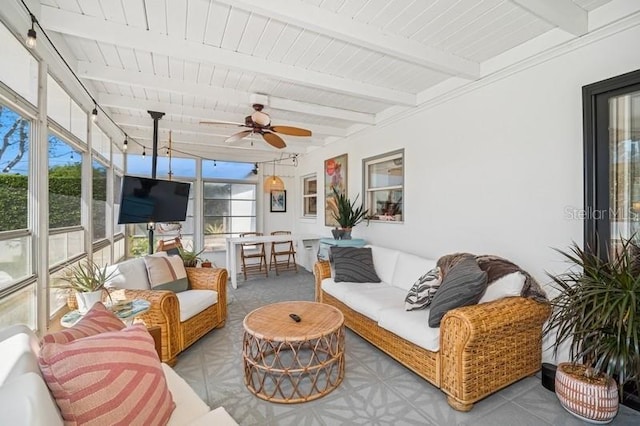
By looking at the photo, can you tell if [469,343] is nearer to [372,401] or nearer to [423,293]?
[423,293]

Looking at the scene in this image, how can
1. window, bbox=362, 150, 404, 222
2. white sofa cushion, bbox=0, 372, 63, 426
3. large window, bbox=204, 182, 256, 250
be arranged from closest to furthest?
white sofa cushion, bbox=0, 372, 63, 426
window, bbox=362, 150, 404, 222
large window, bbox=204, 182, 256, 250

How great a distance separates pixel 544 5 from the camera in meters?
1.93

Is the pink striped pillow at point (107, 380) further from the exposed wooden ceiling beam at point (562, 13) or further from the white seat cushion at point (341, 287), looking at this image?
the exposed wooden ceiling beam at point (562, 13)

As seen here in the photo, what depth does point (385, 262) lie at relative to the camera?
3.63m

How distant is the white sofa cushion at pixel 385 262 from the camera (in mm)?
3527

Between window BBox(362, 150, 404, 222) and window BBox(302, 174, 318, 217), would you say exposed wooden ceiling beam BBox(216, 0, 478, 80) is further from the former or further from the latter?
window BBox(302, 174, 318, 217)

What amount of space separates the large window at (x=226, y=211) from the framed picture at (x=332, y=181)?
7.15 ft

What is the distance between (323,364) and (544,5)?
2874mm

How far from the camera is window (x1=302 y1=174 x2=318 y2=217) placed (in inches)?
261

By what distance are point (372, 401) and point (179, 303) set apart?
186 cm

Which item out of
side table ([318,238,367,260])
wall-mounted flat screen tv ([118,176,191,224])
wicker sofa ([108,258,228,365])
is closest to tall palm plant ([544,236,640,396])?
side table ([318,238,367,260])

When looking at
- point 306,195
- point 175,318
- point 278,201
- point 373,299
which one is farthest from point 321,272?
point 278,201

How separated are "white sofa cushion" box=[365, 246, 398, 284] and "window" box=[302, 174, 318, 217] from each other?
2.92 metres

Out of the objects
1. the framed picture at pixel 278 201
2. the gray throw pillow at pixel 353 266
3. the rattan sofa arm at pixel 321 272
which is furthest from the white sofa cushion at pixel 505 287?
the framed picture at pixel 278 201
